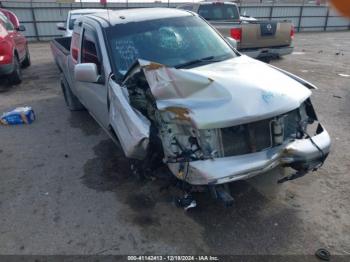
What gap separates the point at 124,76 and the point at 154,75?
67 cm

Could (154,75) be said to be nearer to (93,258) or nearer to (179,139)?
(179,139)

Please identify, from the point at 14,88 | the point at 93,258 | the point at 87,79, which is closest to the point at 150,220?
the point at 93,258

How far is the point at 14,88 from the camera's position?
8.38m

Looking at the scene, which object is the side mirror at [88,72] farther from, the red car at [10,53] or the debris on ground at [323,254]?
the red car at [10,53]

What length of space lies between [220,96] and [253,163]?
26.6 inches

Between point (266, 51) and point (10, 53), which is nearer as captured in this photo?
point (10, 53)

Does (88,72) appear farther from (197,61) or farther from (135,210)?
(135,210)

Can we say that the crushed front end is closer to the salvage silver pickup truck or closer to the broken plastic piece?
the salvage silver pickup truck

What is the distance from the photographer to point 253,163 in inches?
112

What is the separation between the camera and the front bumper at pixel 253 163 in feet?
9.02

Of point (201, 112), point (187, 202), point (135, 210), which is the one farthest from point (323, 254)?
point (135, 210)

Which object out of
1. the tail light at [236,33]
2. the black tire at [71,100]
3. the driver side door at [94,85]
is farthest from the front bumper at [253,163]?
the tail light at [236,33]

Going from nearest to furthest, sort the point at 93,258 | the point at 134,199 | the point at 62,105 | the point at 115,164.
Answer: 1. the point at 93,258
2. the point at 134,199
3. the point at 115,164
4. the point at 62,105

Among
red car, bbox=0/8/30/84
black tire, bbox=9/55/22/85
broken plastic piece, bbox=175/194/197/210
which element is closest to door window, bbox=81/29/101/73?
broken plastic piece, bbox=175/194/197/210
